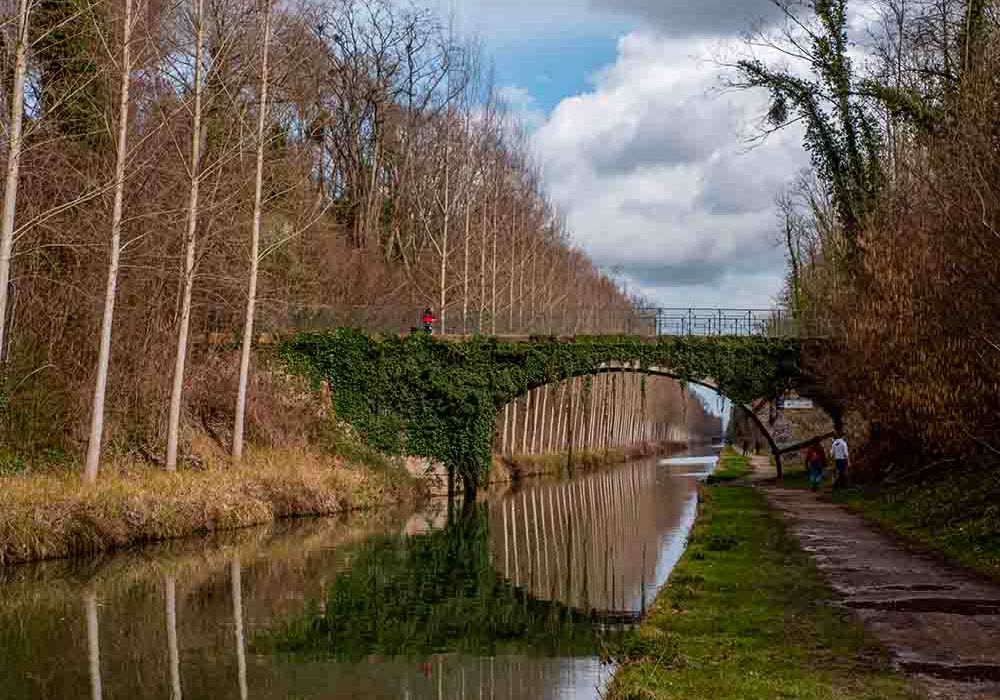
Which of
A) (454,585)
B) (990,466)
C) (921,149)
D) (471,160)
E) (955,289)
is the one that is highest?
(471,160)

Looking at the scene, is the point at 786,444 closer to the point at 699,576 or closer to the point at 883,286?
the point at 883,286

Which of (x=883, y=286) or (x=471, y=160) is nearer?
(x=883, y=286)

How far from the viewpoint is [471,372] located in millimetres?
41281

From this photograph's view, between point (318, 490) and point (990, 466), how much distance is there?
15948 mm

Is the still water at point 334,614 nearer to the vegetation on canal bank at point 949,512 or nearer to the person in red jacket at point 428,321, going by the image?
the vegetation on canal bank at point 949,512

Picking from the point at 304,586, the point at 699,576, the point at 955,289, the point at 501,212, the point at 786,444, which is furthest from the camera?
the point at 786,444

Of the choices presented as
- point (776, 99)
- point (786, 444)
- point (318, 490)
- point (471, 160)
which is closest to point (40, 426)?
point (318, 490)

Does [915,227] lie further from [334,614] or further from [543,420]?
[543,420]

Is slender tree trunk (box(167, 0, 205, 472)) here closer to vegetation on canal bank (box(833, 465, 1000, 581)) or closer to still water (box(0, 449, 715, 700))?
still water (box(0, 449, 715, 700))

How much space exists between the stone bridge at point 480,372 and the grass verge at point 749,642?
21898mm

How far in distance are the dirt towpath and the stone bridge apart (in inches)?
692

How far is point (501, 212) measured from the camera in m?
56.6

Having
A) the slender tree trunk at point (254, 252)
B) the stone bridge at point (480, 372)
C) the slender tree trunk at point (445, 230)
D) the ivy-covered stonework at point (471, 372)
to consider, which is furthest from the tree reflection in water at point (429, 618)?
the slender tree trunk at point (445, 230)

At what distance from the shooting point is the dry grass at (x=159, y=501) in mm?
21344
